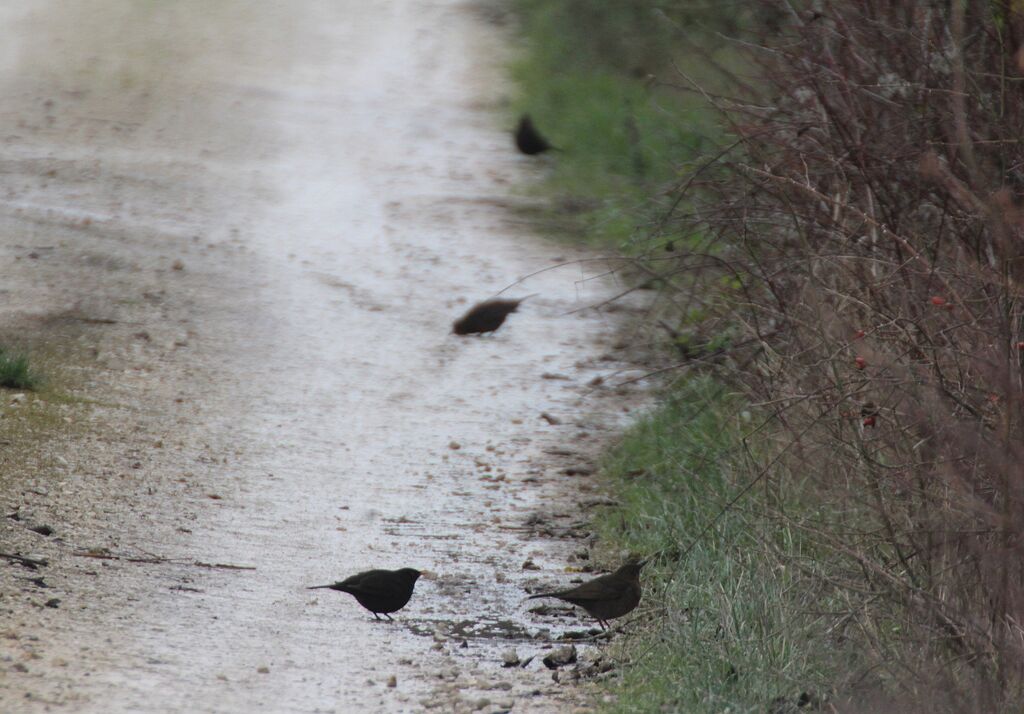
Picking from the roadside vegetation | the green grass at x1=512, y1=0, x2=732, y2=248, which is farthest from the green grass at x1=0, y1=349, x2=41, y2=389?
the green grass at x1=512, y1=0, x2=732, y2=248

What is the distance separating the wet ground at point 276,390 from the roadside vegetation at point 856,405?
57 centimetres

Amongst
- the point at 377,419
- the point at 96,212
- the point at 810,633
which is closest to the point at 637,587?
the point at 810,633

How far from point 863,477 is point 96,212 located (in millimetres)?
8019

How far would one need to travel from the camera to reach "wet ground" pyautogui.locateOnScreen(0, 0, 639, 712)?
5031 mm

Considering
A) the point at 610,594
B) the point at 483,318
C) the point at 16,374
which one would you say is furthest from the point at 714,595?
the point at 16,374

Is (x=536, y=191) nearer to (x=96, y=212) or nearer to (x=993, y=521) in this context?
(x=96, y=212)

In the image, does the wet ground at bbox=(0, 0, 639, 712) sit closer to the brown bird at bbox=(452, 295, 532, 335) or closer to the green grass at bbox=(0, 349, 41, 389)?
the green grass at bbox=(0, 349, 41, 389)

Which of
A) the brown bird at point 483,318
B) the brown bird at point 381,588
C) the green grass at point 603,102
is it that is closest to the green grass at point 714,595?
the brown bird at point 381,588

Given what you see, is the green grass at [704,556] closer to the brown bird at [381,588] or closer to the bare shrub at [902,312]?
the bare shrub at [902,312]

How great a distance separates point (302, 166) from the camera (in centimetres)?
1338

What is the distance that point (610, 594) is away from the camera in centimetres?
516

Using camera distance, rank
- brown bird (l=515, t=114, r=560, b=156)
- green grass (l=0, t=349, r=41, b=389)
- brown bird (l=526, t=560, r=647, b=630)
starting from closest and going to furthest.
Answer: brown bird (l=526, t=560, r=647, b=630) → green grass (l=0, t=349, r=41, b=389) → brown bird (l=515, t=114, r=560, b=156)

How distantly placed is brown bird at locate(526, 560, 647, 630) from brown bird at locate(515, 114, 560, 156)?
7361 mm

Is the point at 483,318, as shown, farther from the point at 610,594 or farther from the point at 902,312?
the point at 902,312
